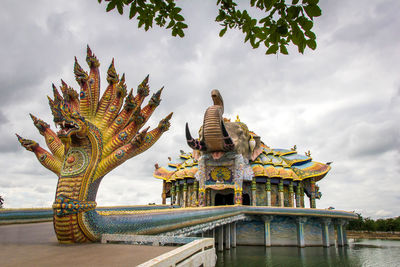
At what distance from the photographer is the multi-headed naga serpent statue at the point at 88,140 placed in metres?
4.98

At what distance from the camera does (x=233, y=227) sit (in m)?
17.4

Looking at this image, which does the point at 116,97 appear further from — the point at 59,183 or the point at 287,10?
the point at 287,10

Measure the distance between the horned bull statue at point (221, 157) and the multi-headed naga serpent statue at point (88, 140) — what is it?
35.8 ft

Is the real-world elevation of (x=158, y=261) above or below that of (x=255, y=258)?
above

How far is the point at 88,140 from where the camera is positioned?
560 cm

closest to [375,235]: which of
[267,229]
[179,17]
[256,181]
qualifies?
[256,181]

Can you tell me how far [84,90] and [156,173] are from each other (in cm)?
2106

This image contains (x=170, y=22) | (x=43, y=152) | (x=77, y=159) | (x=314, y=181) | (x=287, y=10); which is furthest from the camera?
(x=314, y=181)

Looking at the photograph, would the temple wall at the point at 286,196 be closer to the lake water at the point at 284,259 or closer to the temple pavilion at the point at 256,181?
the temple pavilion at the point at 256,181

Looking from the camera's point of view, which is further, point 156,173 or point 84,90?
point 156,173

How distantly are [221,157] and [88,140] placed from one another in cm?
1422

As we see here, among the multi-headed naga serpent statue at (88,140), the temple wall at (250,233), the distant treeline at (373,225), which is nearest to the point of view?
the multi-headed naga serpent statue at (88,140)

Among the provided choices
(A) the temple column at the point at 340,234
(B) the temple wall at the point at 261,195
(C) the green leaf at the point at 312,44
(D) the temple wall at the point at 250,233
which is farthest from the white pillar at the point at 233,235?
(C) the green leaf at the point at 312,44

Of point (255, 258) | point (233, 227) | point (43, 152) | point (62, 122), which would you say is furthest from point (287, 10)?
point (233, 227)
